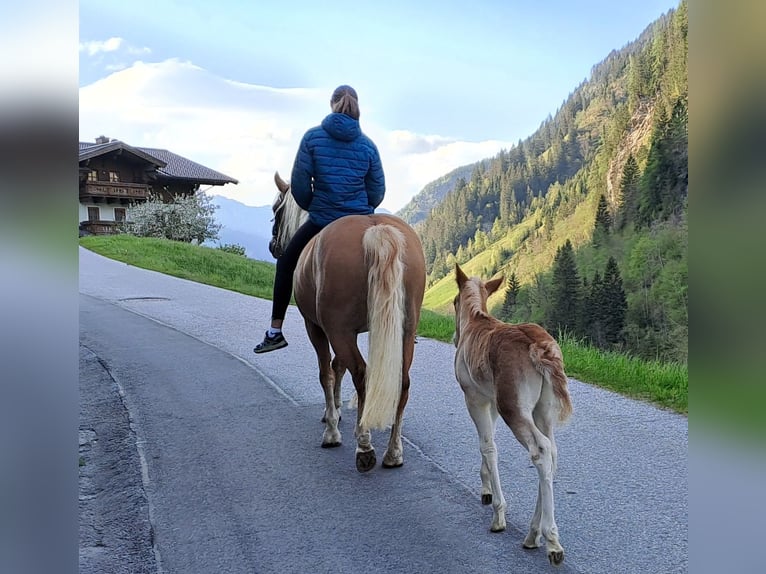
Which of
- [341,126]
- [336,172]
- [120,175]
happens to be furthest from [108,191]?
[341,126]

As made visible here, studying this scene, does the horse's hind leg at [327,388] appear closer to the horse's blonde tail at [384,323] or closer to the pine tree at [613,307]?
the horse's blonde tail at [384,323]

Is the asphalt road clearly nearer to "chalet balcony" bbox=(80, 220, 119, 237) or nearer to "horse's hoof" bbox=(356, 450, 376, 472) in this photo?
"horse's hoof" bbox=(356, 450, 376, 472)

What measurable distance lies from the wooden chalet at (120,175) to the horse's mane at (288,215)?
15.4 inches

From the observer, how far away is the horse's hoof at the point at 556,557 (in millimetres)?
2641

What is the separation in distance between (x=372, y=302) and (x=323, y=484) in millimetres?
1153

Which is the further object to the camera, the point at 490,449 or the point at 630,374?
the point at 630,374

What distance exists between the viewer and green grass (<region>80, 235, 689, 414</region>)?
5199 millimetres

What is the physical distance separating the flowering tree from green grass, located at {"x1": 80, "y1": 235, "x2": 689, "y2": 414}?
1.68ft

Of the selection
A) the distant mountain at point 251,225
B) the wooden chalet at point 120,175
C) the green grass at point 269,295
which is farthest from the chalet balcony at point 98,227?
the distant mountain at point 251,225

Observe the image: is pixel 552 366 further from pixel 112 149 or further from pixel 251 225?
pixel 112 149

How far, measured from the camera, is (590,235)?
7113 millimetres
